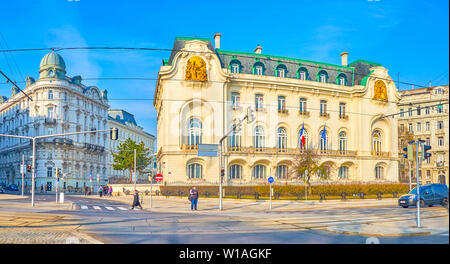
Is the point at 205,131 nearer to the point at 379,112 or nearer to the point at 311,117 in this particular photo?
the point at 311,117

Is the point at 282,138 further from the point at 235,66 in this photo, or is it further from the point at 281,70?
the point at 235,66

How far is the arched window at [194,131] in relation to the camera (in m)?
48.8

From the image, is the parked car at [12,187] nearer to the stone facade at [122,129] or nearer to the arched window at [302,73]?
the stone facade at [122,129]

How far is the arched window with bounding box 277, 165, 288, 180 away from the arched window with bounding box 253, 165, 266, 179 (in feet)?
7.32

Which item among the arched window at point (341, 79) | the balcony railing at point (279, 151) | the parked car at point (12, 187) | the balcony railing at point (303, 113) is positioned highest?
the arched window at point (341, 79)


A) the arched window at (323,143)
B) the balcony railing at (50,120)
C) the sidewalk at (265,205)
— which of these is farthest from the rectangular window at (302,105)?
the balcony railing at (50,120)

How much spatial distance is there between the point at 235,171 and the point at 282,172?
24.2 ft

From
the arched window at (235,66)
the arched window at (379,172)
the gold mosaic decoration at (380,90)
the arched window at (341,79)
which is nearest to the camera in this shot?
the arched window at (235,66)

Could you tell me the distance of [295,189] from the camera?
4094cm

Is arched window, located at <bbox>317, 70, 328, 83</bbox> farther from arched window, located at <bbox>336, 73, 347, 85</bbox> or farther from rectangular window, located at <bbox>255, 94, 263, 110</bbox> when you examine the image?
rectangular window, located at <bbox>255, 94, 263, 110</bbox>

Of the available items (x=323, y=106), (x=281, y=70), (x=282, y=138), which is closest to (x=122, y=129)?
(x=281, y=70)

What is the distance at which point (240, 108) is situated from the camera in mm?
51156
